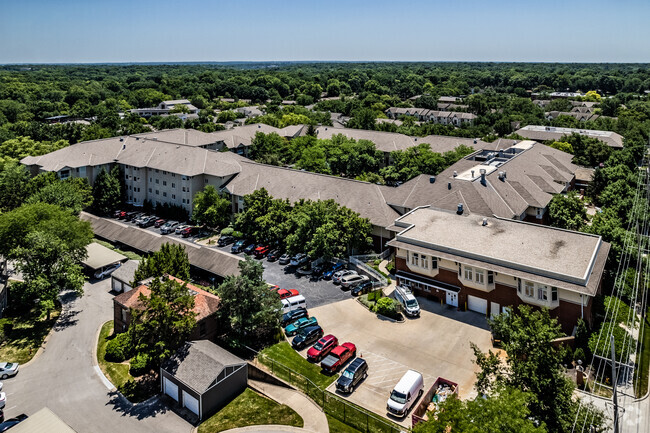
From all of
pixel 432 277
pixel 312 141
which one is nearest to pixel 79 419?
pixel 432 277

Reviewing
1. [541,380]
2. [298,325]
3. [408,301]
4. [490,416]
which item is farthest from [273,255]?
[490,416]

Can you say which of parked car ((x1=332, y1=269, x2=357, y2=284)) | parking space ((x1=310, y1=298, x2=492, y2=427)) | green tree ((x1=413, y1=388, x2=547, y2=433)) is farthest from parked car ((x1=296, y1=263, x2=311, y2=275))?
green tree ((x1=413, y1=388, x2=547, y2=433))

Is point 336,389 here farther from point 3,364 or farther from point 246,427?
point 3,364

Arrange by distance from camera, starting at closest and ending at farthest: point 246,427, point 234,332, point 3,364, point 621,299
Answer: point 246,427
point 3,364
point 234,332
point 621,299

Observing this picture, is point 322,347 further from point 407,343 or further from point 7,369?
point 7,369

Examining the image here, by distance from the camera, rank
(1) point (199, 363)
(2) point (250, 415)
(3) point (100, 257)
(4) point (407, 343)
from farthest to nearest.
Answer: (3) point (100, 257), (4) point (407, 343), (1) point (199, 363), (2) point (250, 415)

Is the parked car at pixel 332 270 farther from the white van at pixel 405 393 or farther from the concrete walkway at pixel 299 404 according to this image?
the white van at pixel 405 393
